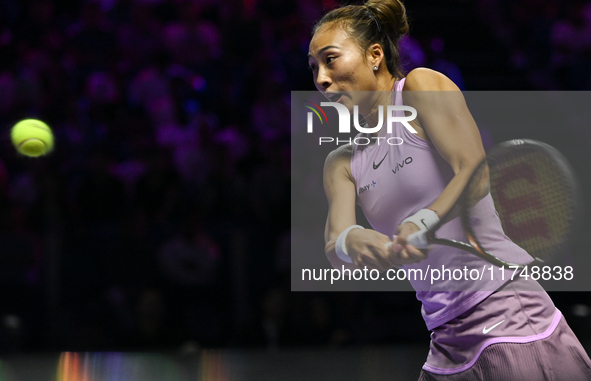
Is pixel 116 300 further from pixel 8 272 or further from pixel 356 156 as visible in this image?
pixel 356 156

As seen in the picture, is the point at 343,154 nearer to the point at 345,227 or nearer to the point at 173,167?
the point at 345,227

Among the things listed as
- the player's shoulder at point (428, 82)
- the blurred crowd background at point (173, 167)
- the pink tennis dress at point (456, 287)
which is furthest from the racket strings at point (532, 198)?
the blurred crowd background at point (173, 167)

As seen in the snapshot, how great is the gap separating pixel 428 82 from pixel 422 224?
1.10ft

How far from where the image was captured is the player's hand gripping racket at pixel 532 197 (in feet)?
5.06

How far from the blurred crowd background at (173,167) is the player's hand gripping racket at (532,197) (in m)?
2.03

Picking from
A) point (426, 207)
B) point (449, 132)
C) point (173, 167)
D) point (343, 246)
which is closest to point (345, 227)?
point (343, 246)

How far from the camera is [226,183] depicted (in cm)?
392

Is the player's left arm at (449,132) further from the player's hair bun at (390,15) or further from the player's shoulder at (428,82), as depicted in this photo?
the player's hair bun at (390,15)

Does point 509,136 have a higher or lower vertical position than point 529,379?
higher

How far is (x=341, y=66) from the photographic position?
159 cm

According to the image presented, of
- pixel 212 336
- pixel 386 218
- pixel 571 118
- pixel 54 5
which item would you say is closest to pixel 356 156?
pixel 386 218

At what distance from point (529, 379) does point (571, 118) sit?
3.24 metres

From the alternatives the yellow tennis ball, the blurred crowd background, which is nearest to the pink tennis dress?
the blurred crowd background

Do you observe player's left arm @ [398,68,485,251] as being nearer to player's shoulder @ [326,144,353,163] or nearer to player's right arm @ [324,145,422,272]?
player's right arm @ [324,145,422,272]
